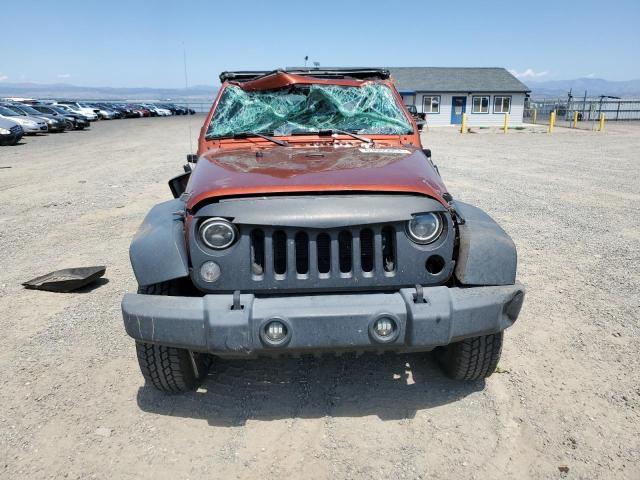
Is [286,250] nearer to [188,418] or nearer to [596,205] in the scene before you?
[188,418]

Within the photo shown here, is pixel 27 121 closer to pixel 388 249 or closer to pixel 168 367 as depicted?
pixel 168 367

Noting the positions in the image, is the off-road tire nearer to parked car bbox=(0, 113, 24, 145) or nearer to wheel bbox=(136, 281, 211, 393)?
wheel bbox=(136, 281, 211, 393)

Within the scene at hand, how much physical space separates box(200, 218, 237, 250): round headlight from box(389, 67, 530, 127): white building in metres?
37.3

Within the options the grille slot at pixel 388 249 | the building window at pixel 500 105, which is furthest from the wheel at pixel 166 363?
the building window at pixel 500 105

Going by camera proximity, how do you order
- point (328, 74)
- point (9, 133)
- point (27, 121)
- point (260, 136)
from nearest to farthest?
point (260, 136) < point (328, 74) < point (9, 133) < point (27, 121)

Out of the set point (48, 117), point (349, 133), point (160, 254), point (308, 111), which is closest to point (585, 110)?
point (48, 117)

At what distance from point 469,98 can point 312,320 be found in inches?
1545

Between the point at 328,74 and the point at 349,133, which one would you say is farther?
the point at 328,74

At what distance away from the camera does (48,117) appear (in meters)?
27.4

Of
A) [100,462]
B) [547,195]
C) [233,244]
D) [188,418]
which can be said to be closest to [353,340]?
[233,244]

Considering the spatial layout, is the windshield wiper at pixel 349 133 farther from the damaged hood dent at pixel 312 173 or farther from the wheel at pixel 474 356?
the wheel at pixel 474 356

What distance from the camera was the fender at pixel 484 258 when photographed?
2.83m

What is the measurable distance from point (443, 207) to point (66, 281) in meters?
3.85

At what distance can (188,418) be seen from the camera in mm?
3139
